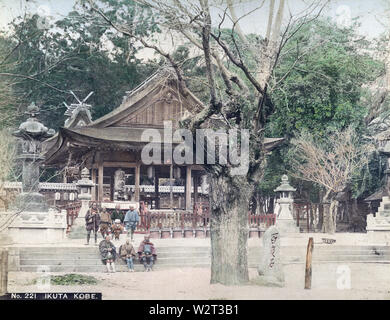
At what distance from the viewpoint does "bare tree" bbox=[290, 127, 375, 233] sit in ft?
81.1

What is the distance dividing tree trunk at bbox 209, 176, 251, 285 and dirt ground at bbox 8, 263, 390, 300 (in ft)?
0.98

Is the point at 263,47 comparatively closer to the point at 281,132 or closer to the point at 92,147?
the point at 92,147

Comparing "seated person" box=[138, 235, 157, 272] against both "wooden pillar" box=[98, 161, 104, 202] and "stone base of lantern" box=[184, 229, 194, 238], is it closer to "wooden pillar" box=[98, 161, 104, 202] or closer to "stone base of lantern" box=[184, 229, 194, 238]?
"stone base of lantern" box=[184, 229, 194, 238]

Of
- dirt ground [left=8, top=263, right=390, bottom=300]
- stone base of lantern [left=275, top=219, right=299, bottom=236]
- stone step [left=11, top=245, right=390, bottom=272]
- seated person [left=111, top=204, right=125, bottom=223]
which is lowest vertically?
dirt ground [left=8, top=263, right=390, bottom=300]

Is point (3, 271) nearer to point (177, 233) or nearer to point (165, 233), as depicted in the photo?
point (165, 233)

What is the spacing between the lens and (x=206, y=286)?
12.7 metres

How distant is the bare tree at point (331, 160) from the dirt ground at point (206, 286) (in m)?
8.52

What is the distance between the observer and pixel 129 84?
37.7 m

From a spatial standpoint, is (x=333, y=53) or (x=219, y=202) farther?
(x=333, y=53)

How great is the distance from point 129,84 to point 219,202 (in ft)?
85.6

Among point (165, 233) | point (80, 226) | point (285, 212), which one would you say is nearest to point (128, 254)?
point (80, 226)

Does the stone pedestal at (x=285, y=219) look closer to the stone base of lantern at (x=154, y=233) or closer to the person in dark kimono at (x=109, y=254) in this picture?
the stone base of lantern at (x=154, y=233)

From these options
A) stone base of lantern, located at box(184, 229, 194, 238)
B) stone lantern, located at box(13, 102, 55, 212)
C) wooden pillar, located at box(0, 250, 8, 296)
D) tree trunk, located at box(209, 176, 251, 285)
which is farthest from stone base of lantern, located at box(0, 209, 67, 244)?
tree trunk, located at box(209, 176, 251, 285)
